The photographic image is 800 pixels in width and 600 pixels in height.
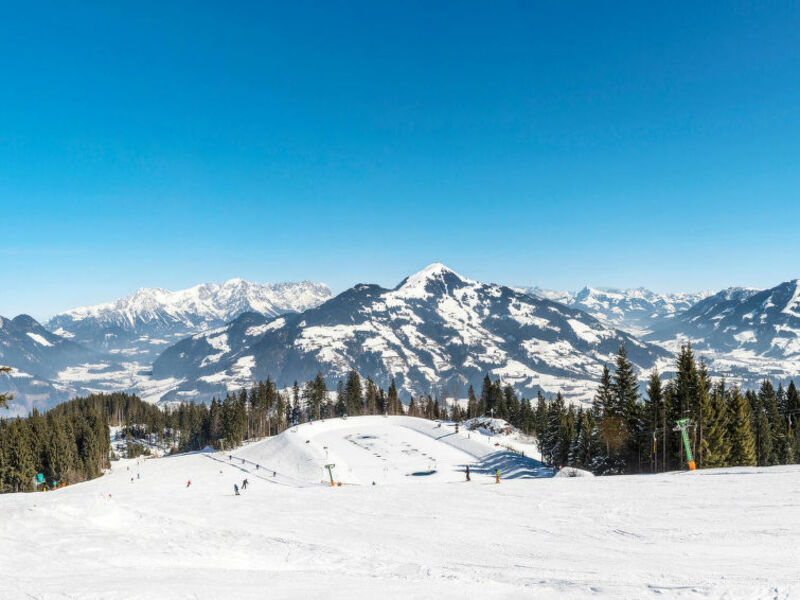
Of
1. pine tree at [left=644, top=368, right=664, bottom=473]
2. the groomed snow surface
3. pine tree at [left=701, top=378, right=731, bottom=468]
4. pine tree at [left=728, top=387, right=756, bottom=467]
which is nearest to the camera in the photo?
the groomed snow surface

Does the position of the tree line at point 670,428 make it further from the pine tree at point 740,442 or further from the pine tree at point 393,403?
the pine tree at point 393,403

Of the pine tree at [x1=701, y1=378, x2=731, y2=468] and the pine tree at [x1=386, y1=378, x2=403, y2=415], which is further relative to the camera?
the pine tree at [x1=386, y1=378, x2=403, y2=415]

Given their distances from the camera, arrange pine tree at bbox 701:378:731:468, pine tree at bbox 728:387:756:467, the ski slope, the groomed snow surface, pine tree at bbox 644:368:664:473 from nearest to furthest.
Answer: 1. the groomed snow surface
2. pine tree at bbox 701:378:731:468
3. pine tree at bbox 728:387:756:467
4. pine tree at bbox 644:368:664:473
5. the ski slope

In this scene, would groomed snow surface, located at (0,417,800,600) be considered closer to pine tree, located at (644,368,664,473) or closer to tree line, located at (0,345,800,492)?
tree line, located at (0,345,800,492)

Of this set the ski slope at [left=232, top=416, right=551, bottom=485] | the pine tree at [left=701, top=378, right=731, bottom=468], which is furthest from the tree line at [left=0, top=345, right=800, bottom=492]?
the ski slope at [left=232, top=416, right=551, bottom=485]

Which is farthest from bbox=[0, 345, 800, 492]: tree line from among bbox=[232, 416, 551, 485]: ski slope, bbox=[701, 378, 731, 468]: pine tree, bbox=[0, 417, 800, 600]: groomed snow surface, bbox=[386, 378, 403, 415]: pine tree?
bbox=[386, 378, 403, 415]: pine tree

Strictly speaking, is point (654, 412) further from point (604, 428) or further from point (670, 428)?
point (604, 428)

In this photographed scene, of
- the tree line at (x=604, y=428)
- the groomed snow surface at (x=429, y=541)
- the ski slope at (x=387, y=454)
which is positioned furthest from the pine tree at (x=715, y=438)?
the ski slope at (x=387, y=454)

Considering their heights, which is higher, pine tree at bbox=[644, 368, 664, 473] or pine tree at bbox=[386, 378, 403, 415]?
pine tree at bbox=[644, 368, 664, 473]

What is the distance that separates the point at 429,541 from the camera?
794 inches

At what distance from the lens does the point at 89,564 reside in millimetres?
17141

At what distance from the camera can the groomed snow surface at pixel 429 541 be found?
1402cm

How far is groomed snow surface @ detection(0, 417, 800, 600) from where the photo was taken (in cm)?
1402

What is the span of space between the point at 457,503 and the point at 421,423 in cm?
9396
